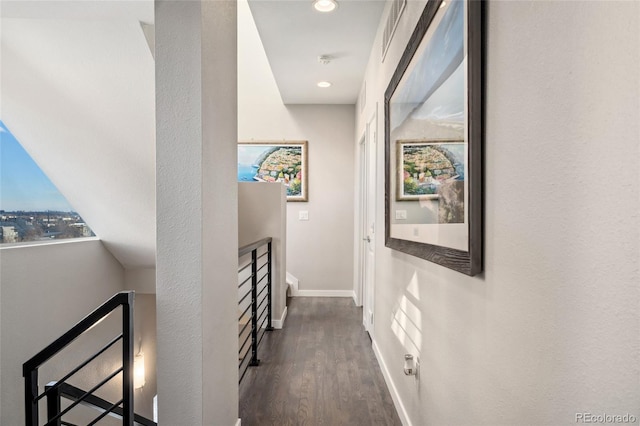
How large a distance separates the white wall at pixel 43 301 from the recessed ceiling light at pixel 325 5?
104 inches

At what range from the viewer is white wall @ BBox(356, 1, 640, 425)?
56cm

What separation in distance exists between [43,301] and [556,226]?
10.9ft

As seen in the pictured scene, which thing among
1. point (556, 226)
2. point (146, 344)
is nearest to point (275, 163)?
point (146, 344)

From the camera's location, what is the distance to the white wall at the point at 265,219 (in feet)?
12.6

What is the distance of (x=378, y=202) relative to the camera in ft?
9.56

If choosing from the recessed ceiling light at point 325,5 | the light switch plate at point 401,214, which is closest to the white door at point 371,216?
the recessed ceiling light at point 325,5

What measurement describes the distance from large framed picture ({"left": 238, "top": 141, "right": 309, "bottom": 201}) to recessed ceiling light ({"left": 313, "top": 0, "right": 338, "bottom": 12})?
2.42 meters

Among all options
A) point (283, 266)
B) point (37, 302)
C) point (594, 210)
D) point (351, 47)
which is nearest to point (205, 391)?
point (594, 210)

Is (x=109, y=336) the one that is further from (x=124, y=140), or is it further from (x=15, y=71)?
(x=15, y=71)

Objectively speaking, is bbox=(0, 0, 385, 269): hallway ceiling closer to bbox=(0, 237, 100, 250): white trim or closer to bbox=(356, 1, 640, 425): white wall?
bbox=(0, 237, 100, 250): white trim

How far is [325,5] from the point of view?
2643mm

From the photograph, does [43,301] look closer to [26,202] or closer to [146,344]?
[26,202]

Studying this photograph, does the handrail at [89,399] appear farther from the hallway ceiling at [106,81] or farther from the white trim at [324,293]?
the white trim at [324,293]

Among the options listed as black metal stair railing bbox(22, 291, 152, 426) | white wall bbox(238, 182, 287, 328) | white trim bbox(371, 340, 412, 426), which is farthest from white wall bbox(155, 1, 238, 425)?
white wall bbox(238, 182, 287, 328)
